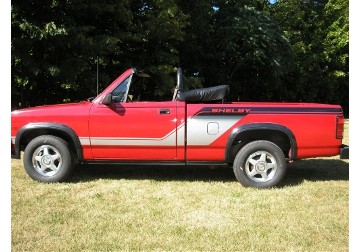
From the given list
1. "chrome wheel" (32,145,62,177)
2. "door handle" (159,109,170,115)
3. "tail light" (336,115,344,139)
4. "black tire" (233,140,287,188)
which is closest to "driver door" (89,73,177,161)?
"door handle" (159,109,170,115)

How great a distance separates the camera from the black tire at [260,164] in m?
5.52

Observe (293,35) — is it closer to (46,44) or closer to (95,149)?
(46,44)

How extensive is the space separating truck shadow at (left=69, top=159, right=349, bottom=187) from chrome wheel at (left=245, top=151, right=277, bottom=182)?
46 centimetres

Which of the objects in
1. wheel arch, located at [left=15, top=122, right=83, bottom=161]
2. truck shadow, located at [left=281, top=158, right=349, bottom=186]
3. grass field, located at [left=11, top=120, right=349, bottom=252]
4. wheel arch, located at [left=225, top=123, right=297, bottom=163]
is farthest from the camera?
truck shadow, located at [left=281, top=158, right=349, bottom=186]

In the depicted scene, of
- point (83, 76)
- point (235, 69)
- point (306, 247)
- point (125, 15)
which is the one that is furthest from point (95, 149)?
point (235, 69)

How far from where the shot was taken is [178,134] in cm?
562

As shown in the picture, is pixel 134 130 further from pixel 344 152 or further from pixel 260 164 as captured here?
pixel 344 152

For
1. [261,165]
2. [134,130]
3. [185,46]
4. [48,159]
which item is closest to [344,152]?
[261,165]

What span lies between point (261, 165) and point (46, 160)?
3.38 meters

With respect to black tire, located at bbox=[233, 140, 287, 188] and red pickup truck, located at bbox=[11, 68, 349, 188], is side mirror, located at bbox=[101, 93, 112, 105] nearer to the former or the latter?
red pickup truck, located at bbox=[11, 68, 349, 188]

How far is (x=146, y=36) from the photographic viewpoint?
56.4ft

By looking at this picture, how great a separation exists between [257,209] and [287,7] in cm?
2697

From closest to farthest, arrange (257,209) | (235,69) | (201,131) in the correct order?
(257,209)
(201,131)
(235,69)

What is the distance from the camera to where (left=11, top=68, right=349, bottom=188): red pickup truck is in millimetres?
5531
